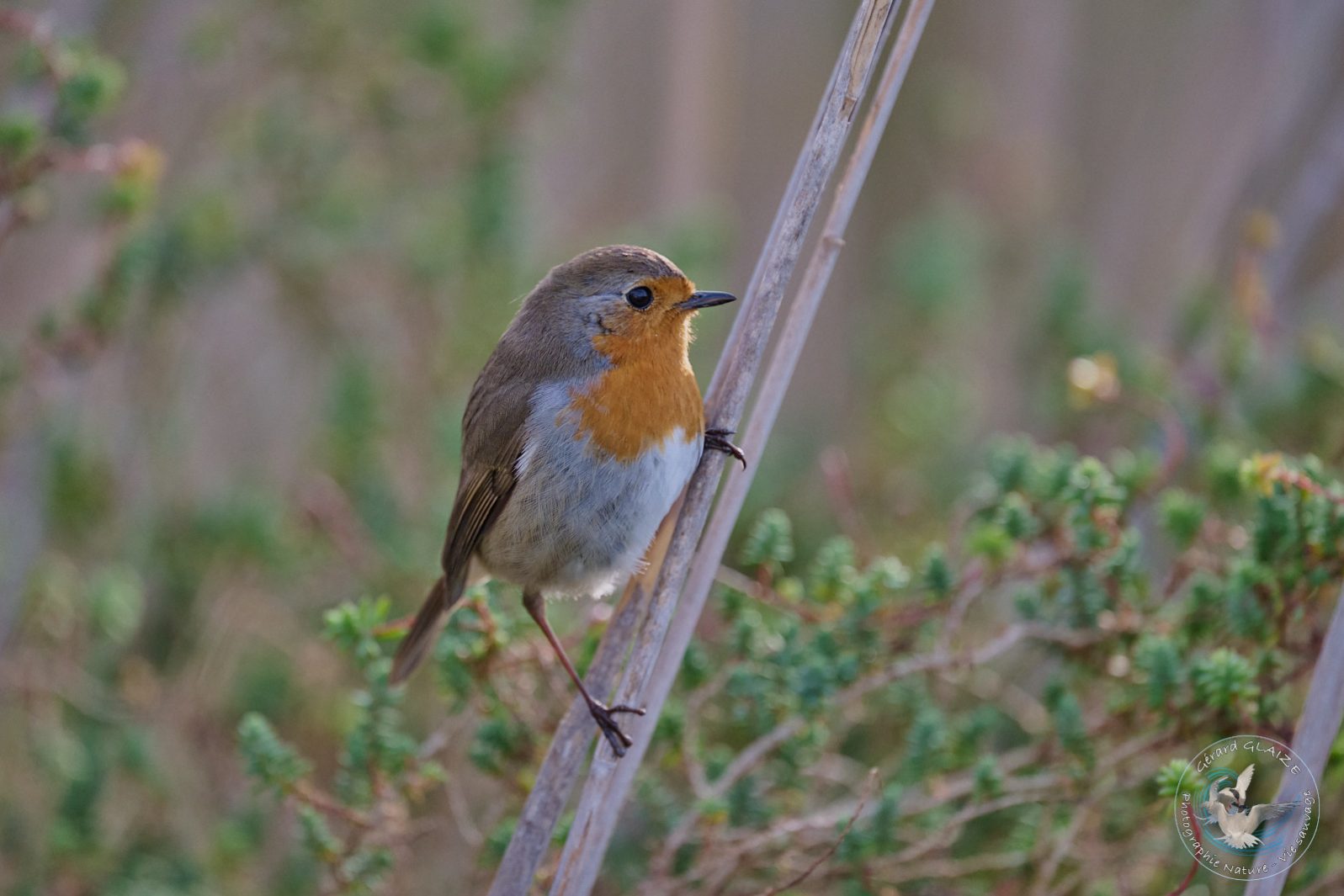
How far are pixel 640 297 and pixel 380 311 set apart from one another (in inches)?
79.3

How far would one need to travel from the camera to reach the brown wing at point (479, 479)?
8.56 feet

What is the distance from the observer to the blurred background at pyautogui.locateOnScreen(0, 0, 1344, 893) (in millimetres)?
3094

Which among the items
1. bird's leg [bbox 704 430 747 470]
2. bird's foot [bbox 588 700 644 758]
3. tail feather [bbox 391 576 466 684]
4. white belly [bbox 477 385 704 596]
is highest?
bird's leg [bbox 704 430 747 470]

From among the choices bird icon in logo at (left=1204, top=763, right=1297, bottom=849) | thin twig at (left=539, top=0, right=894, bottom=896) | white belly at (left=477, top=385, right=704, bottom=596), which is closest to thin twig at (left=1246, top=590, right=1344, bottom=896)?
bird icon in logo at (left=1204, top=763, right=1297, bottom=849)

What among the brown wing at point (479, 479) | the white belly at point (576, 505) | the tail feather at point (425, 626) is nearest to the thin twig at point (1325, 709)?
the white belly at point (576, 505)

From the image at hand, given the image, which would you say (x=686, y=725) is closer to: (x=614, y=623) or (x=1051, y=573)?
(x=614, y=623)

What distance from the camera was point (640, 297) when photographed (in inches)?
99.1

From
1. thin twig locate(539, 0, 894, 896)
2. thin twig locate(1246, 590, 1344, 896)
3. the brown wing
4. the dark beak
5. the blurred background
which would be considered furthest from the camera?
the blurred background

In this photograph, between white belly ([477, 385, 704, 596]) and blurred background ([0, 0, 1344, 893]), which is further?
blurred background ([0, 0, 1344, 893])

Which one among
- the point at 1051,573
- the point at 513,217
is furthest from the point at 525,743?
the point at 513,217

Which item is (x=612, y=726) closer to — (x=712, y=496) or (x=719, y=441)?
(x=712, y=496)

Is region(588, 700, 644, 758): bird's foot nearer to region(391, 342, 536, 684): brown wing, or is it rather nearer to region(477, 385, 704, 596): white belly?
region(477, 385, 704, 596): white belly

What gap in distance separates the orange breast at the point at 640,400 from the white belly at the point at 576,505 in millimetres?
23

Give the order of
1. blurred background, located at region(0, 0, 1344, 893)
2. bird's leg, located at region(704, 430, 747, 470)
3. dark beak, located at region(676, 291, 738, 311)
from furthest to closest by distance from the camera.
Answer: blurred background, located at region(0, 0, 1344, 893) → dark beak, located at region(676, 291, 738, 311) → bird's leg, located at region(704, 430, 747, 470)
